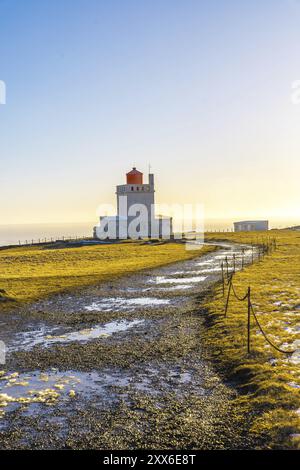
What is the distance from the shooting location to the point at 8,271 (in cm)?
3950

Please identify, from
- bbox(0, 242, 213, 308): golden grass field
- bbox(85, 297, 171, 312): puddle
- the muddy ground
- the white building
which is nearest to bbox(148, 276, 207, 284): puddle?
bbox(0, 242, 213, 308): golden grass field

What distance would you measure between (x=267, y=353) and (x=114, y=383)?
4.91 metres

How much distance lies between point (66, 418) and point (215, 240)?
6648cm

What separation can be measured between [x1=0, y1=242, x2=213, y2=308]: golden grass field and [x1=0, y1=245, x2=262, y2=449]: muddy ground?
6456 millimetres

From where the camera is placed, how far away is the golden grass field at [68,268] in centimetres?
2939

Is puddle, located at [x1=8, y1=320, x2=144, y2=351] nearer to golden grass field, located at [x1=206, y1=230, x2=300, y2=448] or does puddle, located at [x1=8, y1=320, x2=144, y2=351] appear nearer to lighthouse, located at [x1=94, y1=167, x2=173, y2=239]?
golden grass field, located at [x1=206, y1=230, x2=300, y2=448]

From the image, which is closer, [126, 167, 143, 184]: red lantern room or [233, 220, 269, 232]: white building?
[126, 167, 143, 184]: red lantern room

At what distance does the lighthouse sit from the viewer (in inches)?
3184

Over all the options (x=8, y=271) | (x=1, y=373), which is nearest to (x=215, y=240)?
(x=8, y=271)

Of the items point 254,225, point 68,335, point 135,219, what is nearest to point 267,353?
point 68,335

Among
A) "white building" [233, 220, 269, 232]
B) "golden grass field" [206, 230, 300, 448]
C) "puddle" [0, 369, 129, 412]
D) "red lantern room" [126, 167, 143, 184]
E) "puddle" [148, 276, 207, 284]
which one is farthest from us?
"white building" [233, 220, 269, 232]

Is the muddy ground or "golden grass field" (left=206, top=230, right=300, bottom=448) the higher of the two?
"golden grass field" (left=206, top=230, right=300, bottom=448)

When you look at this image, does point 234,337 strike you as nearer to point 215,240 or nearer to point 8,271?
point 8,271

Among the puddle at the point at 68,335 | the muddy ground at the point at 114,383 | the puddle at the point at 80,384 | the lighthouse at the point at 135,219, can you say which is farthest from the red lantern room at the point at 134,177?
the puddle at the point at 80,384
